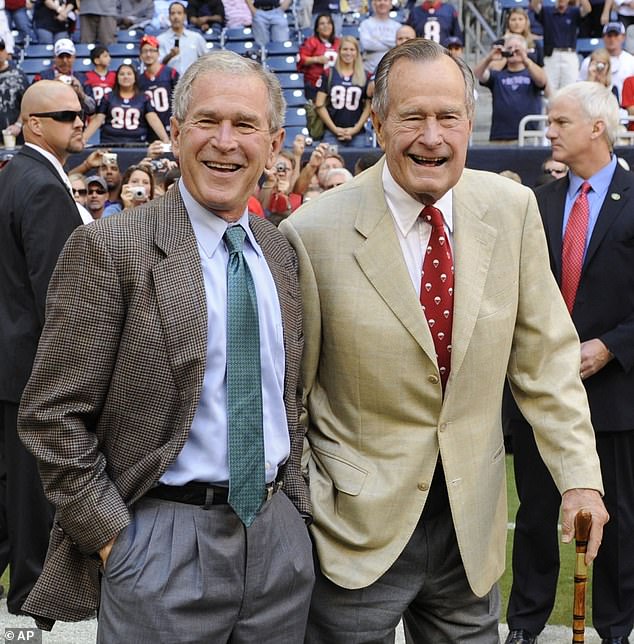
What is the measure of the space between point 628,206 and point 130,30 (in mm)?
13558

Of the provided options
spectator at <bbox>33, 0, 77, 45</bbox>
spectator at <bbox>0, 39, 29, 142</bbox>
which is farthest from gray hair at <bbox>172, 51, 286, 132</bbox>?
spectator at <bbox>33, 0, 77, 45</bbox>

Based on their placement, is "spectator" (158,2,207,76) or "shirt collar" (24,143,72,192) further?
"spectator" (158,2,207,76)

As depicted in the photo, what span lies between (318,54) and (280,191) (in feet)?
22.3

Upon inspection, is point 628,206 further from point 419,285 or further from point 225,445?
point 225,445

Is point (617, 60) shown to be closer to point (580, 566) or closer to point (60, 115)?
point (60, 115)

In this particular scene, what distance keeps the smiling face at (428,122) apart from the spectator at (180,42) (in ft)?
40.4

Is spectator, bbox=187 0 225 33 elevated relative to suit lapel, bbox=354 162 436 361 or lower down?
lower down

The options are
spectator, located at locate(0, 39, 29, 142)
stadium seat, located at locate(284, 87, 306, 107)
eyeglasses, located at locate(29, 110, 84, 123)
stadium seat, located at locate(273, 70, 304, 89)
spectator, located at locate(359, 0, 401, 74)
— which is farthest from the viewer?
spectator, located at locate(359, 0, 401, 74)

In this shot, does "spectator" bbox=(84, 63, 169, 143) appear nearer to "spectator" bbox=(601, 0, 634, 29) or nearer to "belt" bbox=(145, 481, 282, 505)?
"spectator" bbox=(601, 0, 634, 29)

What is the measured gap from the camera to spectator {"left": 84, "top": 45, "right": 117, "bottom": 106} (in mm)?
13680

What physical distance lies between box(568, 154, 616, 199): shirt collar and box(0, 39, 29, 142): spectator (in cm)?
860

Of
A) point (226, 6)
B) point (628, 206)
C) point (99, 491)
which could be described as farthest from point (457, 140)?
point (226, 6)

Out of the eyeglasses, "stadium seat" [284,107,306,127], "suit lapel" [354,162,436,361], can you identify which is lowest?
"stadium seat" [284,107,306,127]

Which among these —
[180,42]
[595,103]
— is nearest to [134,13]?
[180,42]
